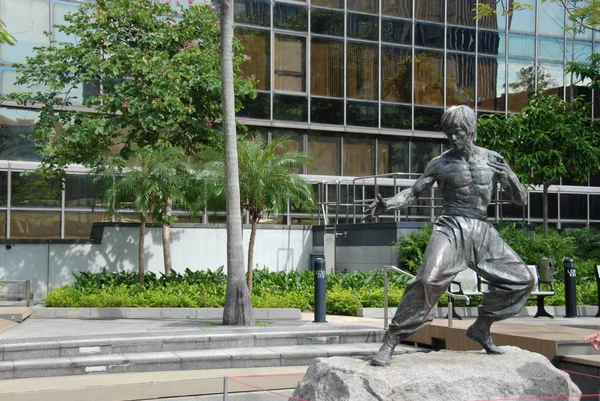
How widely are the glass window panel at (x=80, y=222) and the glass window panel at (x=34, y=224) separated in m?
0.28

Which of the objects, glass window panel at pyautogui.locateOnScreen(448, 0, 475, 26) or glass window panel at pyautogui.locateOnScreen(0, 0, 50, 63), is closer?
glass window panel at pyautogui.locateOnScreen(0, 0, 50, 63)

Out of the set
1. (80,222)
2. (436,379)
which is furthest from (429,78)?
(436,379)

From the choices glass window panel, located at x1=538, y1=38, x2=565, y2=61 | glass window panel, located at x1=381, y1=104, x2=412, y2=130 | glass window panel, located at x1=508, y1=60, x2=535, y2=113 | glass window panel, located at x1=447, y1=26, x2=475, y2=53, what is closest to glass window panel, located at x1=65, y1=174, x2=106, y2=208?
glass window panel, located at x1=381, y1=104, x2=412, y2=130

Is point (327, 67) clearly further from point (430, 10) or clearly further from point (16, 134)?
point (16, 134)

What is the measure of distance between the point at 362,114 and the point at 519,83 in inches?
258

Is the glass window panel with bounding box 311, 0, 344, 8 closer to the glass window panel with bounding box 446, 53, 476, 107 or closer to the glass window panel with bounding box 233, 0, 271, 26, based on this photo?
the glass window panel with bounding box 233, 0, 271, 26

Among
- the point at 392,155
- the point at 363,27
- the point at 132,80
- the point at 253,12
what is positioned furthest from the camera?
the point at 392,155

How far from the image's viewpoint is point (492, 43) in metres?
30.8

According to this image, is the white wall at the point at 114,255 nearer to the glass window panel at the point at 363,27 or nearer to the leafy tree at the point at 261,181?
the leafy tree at the point at 261,181

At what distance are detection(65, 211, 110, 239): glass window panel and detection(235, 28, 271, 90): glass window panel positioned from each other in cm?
650

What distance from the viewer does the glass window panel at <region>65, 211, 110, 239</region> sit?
24.1m

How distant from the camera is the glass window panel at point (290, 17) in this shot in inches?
1086

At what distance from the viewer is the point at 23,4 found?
23.7 m

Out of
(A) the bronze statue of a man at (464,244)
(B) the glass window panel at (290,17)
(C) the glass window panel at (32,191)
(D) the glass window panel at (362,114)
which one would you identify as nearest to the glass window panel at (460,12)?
(D) the glass window panel at (362,114)
